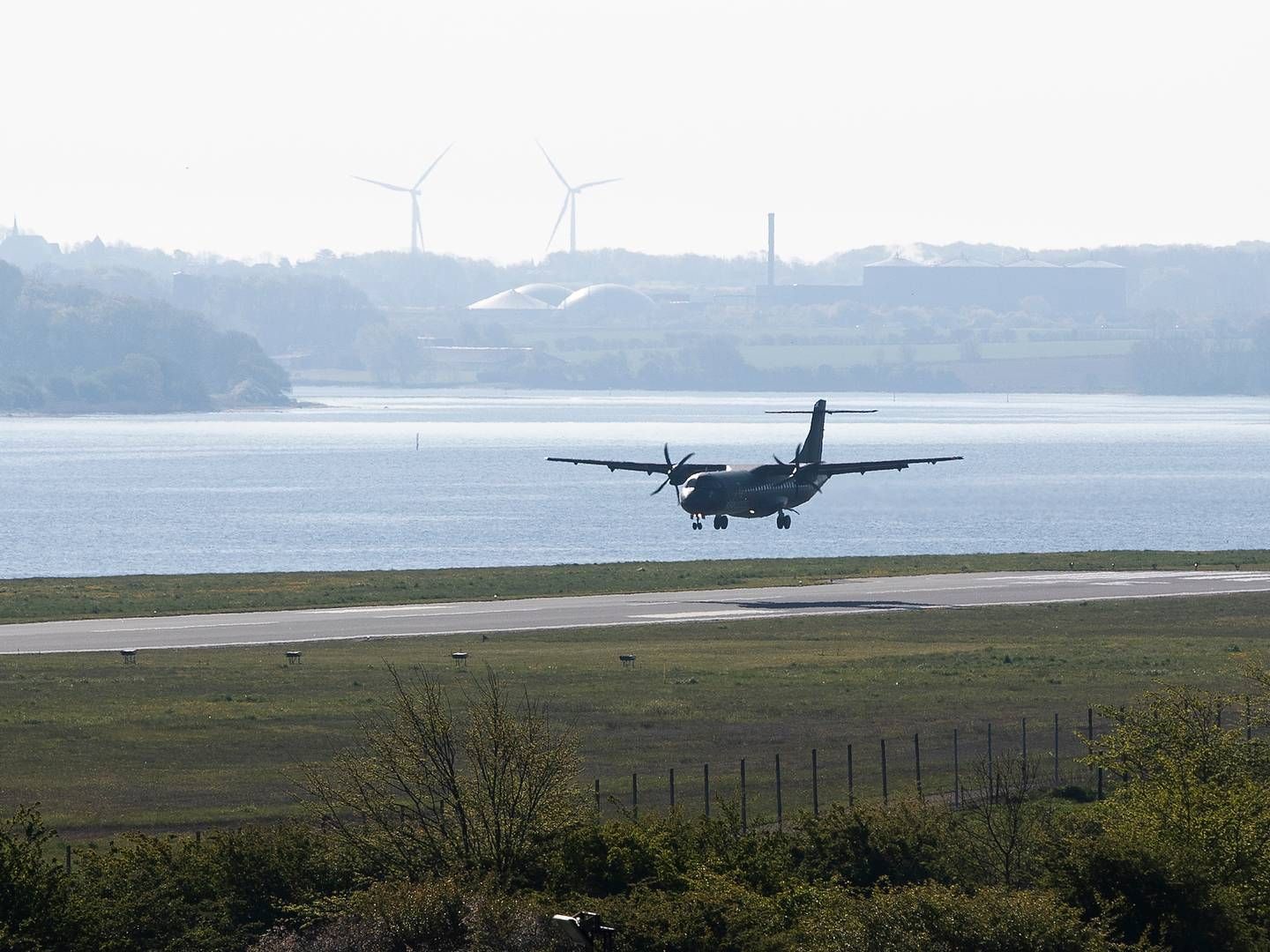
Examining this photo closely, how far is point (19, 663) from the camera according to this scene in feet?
247

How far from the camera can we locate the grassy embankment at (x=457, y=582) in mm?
102000

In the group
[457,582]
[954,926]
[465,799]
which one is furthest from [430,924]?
[457,582]


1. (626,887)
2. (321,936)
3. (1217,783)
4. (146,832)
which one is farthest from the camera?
(146,832)

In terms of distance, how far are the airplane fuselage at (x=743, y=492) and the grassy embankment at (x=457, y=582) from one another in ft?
14.3

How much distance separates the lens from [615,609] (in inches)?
3868

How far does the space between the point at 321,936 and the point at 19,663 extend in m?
46.0

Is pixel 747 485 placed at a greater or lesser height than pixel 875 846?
greater

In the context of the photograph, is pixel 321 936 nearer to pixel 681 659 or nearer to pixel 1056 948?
pixel 1056 948

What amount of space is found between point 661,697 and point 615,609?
3119cm

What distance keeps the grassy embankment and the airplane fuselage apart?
14.3 feet

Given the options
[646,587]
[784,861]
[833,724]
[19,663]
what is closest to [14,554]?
[646,587]

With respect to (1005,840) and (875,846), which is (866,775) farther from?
(1005,840)

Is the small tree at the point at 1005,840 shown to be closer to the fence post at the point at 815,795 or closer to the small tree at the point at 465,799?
the fence post at the point at 815,795

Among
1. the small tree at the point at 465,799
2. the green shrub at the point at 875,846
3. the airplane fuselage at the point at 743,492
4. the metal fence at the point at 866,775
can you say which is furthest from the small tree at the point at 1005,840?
the airplane fuselage at the point at 743,492
